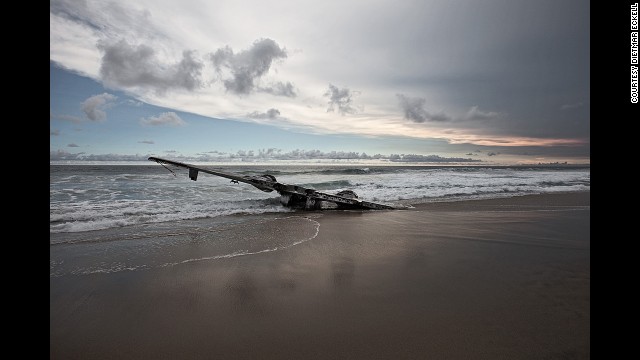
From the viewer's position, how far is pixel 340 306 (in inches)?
124

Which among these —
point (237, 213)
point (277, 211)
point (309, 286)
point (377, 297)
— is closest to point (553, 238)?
point (377, 297)

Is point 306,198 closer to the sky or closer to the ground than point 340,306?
closer to the sky

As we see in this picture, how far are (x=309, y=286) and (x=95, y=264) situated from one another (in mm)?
3657

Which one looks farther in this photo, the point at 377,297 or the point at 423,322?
the point at 377,297

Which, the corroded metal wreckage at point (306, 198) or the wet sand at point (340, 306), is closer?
the wet sand at point (340, 306)

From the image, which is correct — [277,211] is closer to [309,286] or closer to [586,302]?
[309,286]

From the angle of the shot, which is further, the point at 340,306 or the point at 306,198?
the point at 306,198

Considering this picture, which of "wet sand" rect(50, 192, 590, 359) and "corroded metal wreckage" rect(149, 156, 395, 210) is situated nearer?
"wet sand" rect(50, 192, 590, 359)

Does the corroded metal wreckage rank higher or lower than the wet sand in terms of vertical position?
higher

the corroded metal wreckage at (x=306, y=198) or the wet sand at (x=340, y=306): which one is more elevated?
the corroded metal wreckage at (x=306, y=198)

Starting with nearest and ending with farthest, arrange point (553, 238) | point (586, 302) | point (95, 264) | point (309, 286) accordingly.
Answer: point (586, 302) → point (309, 286) → point (95, 264) → point (553, 238)

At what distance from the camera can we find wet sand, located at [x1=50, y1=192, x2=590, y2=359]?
247 centimetres

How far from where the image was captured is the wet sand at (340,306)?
2.47m
